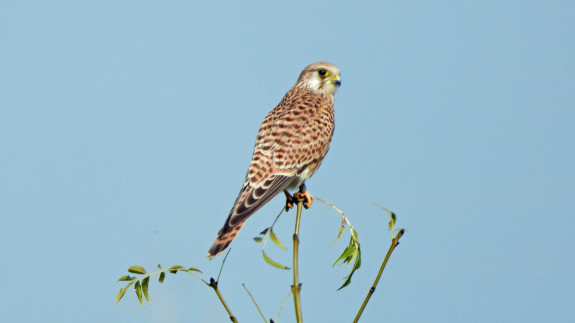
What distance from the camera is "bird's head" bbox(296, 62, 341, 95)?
6.00 m

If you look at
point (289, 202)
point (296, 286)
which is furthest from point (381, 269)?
point (289, 202)

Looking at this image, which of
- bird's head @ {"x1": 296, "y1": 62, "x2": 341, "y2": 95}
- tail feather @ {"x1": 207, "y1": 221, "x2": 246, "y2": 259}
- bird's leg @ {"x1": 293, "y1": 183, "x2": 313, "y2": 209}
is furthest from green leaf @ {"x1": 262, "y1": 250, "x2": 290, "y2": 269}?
bird's head @ {"x1": 296, "y1": 62, "x2": 341, "y2": 95}

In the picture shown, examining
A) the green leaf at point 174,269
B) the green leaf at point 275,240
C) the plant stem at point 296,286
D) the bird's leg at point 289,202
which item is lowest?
the green leaf at point 174,269

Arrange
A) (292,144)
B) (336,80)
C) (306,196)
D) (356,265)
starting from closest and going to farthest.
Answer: (356,265) < (306,196) < (292,144) < (336,80)

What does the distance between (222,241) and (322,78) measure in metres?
2.57

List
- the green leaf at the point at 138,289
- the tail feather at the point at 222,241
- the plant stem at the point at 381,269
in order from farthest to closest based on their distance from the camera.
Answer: the tail feather at the point at 222,241, the green leaf at the point at 138,289, the plant stem at the point at 381,269

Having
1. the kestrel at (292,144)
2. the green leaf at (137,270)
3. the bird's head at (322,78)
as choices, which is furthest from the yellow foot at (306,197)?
the green leaf at (137,270)

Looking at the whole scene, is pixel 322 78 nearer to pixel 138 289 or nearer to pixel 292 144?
pixel 292 144

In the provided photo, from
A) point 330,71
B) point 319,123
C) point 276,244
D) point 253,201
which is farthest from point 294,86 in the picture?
point 276,244

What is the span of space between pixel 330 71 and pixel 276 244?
143 inches

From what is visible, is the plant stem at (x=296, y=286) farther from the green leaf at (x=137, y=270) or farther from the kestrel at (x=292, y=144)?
the kestrel at (x=292, y=144)

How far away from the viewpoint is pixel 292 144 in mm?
5043

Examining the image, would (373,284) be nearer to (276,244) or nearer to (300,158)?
(276,244)

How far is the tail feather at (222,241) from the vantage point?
3.77 meters
